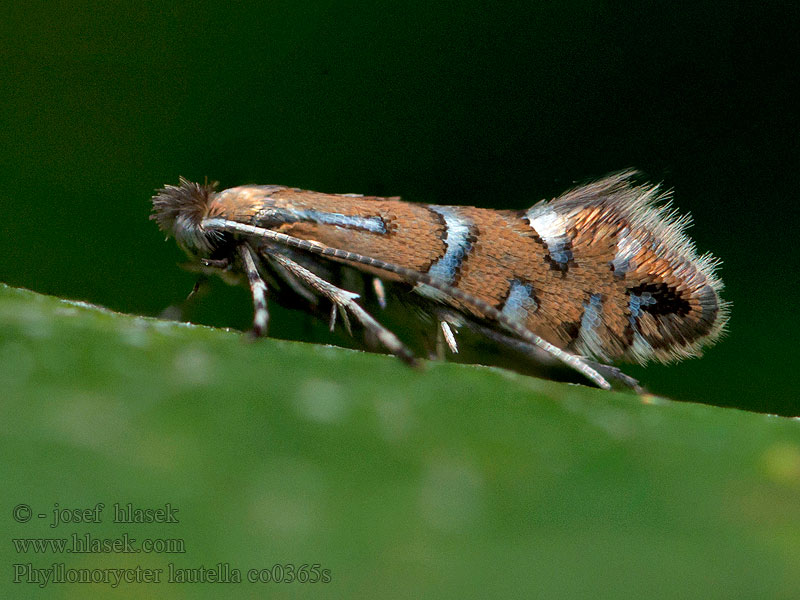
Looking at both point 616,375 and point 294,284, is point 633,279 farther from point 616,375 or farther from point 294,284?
point 294,284

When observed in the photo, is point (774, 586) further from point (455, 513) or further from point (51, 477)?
point (51, 477)

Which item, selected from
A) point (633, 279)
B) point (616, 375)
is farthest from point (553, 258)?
point (616, 375)

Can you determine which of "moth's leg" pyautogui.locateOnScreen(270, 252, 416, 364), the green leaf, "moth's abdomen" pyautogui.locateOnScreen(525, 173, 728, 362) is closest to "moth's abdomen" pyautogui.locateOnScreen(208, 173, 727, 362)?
"moth's abdomen" pyautogui.locateOnScreen(525, 173, 728, 362)

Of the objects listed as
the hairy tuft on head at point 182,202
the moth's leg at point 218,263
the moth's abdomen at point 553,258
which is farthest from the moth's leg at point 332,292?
the hairy tuft on head at point 182,202

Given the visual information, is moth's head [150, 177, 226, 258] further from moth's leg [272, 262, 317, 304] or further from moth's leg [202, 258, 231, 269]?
moth's leg [272, 262, 317, 304]

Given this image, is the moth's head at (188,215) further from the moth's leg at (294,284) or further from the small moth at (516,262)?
the moth's leg at (294,284)

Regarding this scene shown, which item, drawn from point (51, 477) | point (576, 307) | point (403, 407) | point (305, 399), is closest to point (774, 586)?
point (403, 407)
